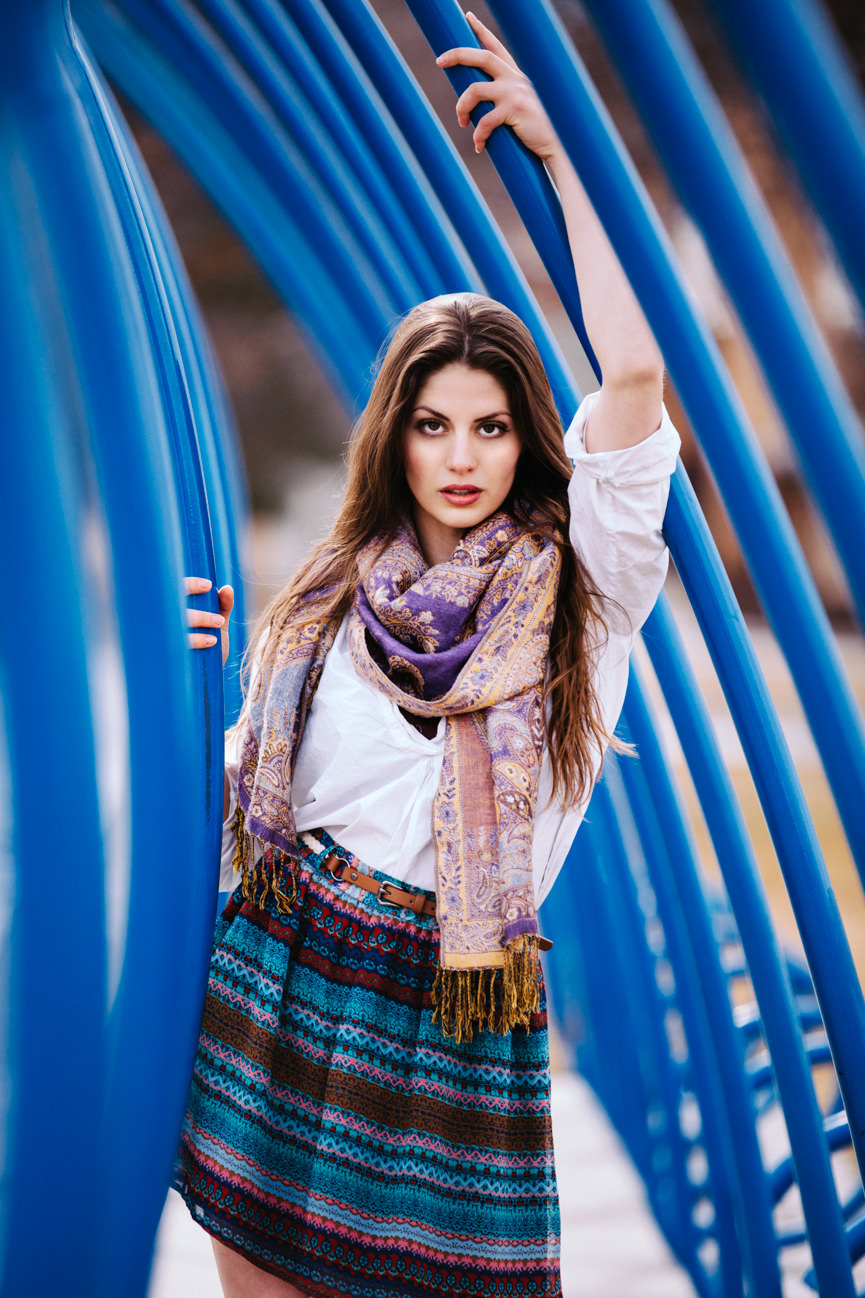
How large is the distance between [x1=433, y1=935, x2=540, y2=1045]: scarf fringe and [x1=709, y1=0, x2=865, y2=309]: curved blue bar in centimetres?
104

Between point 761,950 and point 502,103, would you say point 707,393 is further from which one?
point 761,950

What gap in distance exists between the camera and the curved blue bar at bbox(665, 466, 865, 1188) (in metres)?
1.54

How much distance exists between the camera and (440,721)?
1692 millimetres

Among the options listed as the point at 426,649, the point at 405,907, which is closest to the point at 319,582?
the point at 426,649

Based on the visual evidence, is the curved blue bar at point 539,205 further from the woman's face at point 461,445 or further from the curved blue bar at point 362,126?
the curved blue bar at point 362,126

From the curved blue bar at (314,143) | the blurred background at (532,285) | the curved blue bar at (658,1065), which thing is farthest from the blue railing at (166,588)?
the blurred background at (532,285)

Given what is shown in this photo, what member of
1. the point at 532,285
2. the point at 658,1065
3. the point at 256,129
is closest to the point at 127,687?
the point at 256,129

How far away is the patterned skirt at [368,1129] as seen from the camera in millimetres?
1563

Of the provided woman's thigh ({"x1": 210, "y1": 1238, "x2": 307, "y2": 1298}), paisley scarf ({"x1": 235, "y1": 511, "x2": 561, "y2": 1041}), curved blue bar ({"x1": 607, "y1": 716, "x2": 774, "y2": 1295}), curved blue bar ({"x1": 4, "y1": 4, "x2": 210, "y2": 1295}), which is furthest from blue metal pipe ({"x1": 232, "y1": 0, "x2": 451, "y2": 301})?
woman's thigh ({"x1": 210, "y1": 1238, "x2": 307, "y2": 1298})

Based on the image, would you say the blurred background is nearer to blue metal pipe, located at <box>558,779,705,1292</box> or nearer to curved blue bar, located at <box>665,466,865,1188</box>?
blue metal pipe, located at <box>558,779,705,1292</box>

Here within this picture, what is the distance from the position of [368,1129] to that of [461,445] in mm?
1049

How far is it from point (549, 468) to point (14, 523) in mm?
923

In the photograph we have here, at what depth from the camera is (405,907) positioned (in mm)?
1620

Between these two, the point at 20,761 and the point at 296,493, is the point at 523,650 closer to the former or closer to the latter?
the point at 20,761
